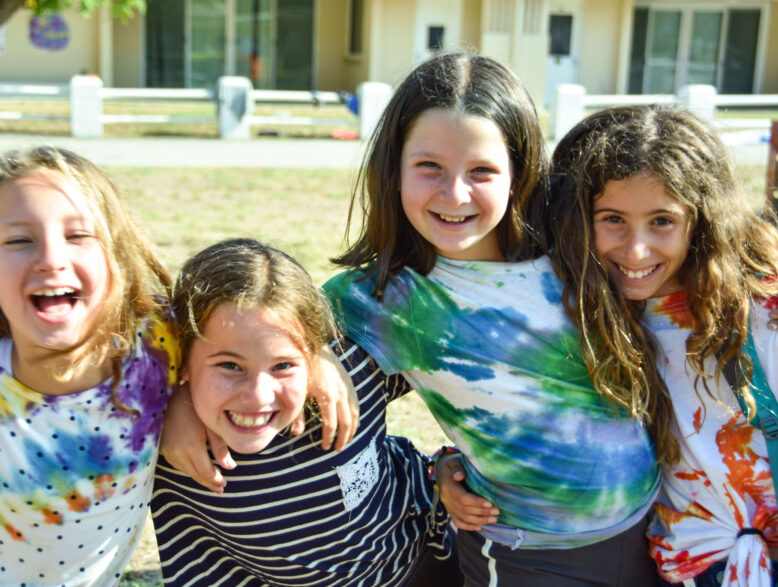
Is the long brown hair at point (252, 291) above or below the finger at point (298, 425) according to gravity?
above

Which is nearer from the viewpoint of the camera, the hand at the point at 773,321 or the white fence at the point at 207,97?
the hand at the point at 773,321

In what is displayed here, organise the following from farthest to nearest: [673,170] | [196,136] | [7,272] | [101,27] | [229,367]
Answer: [101,27]
[196,136]
[673,170]
[229,367]
[7,272]

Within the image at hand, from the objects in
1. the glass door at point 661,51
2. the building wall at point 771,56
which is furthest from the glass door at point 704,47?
the building wall at point 771,56

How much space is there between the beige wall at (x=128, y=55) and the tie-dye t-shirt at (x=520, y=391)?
1880 centimetres

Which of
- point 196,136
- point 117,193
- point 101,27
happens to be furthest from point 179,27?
point 117,193

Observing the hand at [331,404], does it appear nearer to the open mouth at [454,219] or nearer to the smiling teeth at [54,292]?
the open mouth at [454,219]

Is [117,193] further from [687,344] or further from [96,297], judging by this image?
[687,344]

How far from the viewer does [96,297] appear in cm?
198

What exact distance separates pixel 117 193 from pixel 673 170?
4.35 ft

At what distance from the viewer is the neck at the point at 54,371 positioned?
6.48 feet

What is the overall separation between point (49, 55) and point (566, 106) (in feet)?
36.5

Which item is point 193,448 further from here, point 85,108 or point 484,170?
point 85,108

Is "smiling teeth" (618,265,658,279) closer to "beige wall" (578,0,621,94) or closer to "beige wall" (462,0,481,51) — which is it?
"beige wall" (462,0,481,51)

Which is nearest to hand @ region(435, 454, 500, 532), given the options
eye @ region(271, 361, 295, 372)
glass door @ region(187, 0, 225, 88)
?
eye @ region(271, 361, 295, 372)
